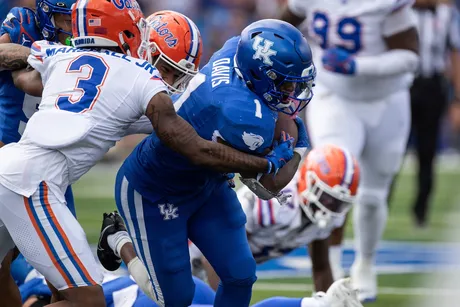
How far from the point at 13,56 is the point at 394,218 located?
6.40 m

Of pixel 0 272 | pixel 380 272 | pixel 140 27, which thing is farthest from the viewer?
pixel 380 272

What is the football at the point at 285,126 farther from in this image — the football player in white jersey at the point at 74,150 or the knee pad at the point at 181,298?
the knee pad at the point at 181,298

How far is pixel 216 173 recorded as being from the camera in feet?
14.2

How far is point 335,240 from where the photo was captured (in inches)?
242

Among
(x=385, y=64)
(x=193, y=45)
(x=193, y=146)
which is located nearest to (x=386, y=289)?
(x=385, y=64)

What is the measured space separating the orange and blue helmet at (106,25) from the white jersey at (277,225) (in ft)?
4.32

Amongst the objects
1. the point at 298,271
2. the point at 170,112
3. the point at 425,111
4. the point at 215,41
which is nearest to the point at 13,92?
the point at 170,112

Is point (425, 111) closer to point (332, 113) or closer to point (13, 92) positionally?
point (332, 113)

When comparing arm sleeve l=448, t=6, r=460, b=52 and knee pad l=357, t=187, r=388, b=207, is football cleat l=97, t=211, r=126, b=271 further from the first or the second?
arm sleeve l=448, t=6, r=460, b=52

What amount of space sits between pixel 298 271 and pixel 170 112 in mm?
3567

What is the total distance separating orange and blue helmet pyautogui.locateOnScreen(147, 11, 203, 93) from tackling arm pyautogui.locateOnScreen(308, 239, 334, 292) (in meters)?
1.25

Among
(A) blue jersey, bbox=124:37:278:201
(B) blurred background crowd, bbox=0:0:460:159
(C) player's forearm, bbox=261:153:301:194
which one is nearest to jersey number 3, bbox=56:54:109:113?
(A) blue jersey, bbox=124:37:278:201

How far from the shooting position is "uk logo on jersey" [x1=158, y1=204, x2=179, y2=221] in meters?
4.36

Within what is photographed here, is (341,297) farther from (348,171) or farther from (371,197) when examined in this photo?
(371,197)
